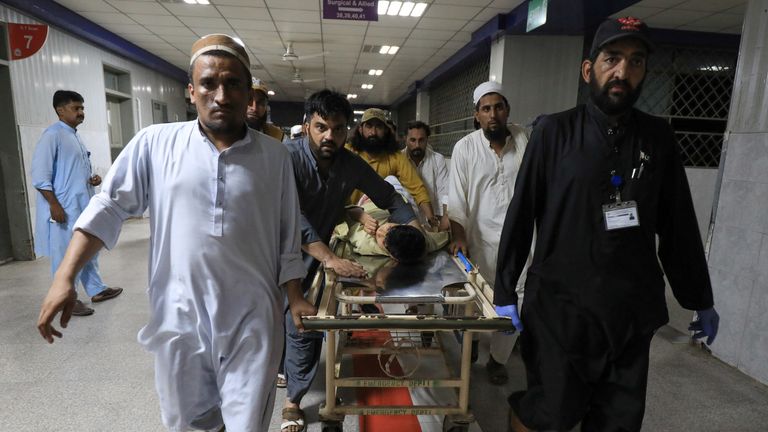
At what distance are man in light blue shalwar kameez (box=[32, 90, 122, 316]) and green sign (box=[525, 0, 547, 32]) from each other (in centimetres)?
417

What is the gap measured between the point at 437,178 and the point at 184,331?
8.67 feet

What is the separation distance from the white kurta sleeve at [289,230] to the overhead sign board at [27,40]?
449cm

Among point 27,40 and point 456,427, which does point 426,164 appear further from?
point 27,40

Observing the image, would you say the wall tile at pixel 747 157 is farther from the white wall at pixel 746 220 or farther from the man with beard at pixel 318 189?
the man with beard at pixel 318 189

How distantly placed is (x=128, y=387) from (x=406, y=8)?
482cm

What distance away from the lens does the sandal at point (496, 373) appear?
7.51 ft

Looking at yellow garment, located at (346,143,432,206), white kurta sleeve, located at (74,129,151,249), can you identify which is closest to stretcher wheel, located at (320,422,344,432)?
white kurta sleeve, located at (74,129,151,249)

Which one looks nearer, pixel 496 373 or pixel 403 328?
pixel 403 328

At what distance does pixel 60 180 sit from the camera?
3156mm

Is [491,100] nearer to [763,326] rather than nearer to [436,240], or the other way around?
[436,240]

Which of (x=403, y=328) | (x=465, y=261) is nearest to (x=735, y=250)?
(x=465, y=261)

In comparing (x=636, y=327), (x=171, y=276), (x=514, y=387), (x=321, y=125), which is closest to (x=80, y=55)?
(x=321, y=125)

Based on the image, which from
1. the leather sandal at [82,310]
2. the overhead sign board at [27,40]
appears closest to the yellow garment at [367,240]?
the leather sandal at [82,310]

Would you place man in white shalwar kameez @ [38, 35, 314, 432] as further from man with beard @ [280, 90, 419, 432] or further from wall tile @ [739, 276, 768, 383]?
wall tile @ [739, 276, 768, 383]
